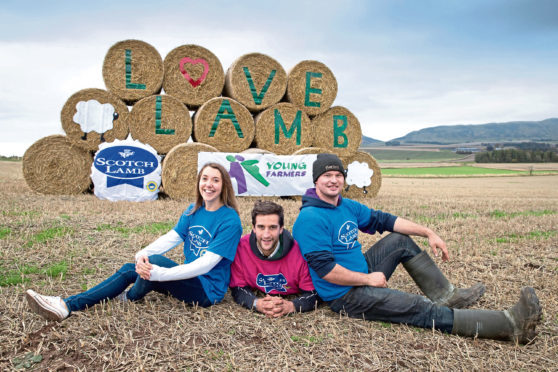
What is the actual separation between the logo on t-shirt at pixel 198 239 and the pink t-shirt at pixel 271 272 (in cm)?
25

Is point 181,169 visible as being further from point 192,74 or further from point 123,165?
point 192,74

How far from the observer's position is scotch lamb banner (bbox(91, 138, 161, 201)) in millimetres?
8430

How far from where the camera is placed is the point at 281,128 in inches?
378

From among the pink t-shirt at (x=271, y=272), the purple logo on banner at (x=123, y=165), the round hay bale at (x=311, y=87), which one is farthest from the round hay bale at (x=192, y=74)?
the pink t-shirt at (x=271, y=272)

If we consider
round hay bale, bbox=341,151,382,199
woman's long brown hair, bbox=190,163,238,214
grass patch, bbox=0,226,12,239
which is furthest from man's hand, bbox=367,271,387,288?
round hay bale, bbox=341,151,382,199

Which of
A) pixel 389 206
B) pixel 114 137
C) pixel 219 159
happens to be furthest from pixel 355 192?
pixel 114 137

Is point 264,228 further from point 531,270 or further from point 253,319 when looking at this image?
point 531,270

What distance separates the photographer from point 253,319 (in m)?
2.80

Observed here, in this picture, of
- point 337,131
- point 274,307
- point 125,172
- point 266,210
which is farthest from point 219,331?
point 337,131

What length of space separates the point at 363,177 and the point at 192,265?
8.05 m

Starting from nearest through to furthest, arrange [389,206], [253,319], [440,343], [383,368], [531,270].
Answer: [383,368] → [440,343] → [253,319] → [531,270] → [389,206]

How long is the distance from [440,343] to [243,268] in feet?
4.63

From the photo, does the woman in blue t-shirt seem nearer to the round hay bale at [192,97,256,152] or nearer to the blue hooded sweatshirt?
the blue hooded sweatshirt

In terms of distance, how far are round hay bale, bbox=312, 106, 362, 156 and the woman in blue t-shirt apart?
710cm
